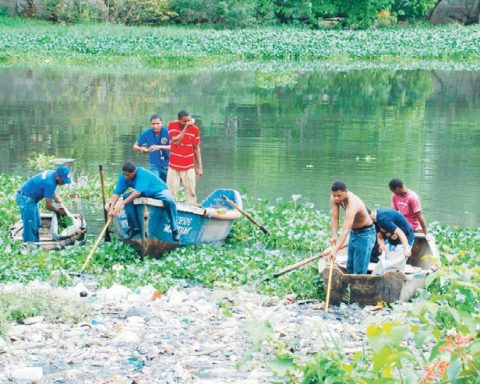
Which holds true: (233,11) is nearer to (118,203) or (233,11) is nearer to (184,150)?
(184,150)

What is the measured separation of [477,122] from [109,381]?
22.6 m

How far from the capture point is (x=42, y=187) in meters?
14.1

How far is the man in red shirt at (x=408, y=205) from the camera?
1300cm

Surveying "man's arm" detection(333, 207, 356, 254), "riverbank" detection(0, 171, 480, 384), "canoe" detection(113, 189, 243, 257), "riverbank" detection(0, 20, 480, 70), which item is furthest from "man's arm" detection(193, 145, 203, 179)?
"riverbank" detection(0, 20, 480, 70)

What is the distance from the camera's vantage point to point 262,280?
12555 millimetres

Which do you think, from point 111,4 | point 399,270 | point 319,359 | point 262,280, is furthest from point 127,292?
point 111,4

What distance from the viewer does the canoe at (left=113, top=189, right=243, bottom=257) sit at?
1364cm

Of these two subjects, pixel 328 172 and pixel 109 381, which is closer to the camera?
pixel 109 381

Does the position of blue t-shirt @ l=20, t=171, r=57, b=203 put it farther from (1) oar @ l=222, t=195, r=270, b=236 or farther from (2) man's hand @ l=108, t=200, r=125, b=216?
(1) oar @ l=222, t=195, r=270, b=236

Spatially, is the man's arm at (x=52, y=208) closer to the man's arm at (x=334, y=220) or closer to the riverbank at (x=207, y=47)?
the man's arm at (x=334, y=220)

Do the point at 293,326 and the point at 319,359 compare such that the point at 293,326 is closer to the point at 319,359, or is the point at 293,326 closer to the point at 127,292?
the point at 127,292

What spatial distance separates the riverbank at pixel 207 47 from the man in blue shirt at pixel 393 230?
3321 cm

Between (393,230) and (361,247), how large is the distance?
55cm

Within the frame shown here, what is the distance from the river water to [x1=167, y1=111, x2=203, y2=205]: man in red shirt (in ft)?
5.96
